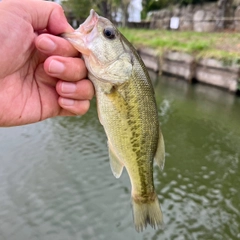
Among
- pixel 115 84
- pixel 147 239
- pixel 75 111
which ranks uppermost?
pixel 115 84

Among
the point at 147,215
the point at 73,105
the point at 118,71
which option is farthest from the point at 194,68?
the point at 118,71

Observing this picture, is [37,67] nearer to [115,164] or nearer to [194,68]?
[115,164]

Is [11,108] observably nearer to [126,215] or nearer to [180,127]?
[126,215]

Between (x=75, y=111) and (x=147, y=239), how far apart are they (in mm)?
3227

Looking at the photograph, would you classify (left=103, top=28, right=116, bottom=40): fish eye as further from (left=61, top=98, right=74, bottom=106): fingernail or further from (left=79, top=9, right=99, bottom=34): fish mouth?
(left=61, top=98, right=74, bottom=106): fingernail

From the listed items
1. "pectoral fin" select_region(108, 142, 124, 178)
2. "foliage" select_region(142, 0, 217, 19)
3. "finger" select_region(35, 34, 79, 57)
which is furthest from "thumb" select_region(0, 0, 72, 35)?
"foliage" select_region(142, 0, 217, 19)

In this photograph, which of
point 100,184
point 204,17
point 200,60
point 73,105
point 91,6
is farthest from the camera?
point 91,6

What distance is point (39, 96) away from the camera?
7.72 ft

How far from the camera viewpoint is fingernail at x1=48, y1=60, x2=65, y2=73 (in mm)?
2016

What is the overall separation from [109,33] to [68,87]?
0.49 metres

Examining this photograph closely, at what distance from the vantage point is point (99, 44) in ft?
6.33

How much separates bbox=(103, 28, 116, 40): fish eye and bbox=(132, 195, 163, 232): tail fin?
1.35 m

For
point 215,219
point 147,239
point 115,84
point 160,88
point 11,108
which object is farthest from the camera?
point 160,88

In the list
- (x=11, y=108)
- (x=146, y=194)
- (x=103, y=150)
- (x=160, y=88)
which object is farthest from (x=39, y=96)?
(x=160, y=88)
